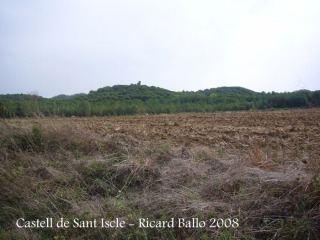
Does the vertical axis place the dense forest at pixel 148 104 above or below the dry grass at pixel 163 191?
above

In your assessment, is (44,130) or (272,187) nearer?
(272,187)

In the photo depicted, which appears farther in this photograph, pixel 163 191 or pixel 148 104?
pixel 148 104

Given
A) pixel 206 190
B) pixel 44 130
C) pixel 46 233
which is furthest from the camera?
pixel 44 130

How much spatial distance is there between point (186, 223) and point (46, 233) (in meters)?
2.03

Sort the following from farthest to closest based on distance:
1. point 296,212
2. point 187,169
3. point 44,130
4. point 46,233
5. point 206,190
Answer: point 44,130, point 187,169, point 206,190, point 46,233, point 296,212

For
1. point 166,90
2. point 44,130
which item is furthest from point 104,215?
point 166,90

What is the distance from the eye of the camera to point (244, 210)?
338cm

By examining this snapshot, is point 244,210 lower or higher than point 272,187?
lower

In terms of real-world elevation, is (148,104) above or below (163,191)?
above

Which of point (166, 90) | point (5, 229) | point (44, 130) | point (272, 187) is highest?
point (166, 90)

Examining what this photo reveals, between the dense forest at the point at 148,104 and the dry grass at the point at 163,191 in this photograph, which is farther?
the dense forest at the point at 148,104

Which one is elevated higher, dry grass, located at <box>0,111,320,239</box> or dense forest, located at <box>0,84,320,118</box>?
dense forest, located at <box>0,84,320,118</box>

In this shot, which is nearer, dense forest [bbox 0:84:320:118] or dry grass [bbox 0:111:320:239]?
dry grass [bbox 0:111:320:239]

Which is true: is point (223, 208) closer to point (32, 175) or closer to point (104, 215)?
point (104, 215)
